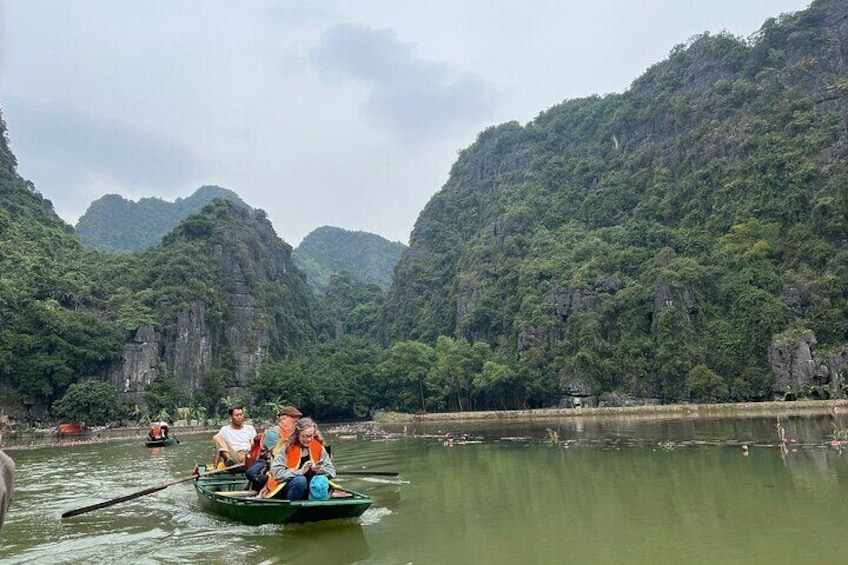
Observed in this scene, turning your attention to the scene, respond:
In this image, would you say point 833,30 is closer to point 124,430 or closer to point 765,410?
point 765,410

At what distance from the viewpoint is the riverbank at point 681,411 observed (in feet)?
102

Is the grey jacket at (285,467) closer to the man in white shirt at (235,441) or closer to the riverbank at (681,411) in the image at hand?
the man in white shirt at (235,441)

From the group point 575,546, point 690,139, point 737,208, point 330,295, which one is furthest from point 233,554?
point 330,295

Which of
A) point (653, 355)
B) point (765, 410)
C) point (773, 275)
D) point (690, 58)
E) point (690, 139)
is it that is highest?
point (690, 58)

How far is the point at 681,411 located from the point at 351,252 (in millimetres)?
135329

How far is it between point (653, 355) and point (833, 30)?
44.9 metres

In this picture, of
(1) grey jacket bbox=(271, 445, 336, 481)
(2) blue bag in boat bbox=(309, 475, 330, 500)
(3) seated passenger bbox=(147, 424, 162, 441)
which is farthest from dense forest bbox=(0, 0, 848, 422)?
(2) blue bag in boat bbox=(309, 475, 330, 500)

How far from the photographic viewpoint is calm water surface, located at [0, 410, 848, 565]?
6.01 metres

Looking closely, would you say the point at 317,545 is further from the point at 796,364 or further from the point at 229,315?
the point at 229,315

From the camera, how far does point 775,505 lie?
749 centimetres

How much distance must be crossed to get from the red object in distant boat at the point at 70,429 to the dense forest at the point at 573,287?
1.68m

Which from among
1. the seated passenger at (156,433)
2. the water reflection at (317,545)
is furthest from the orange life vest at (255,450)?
the seated passenger at (156,433)

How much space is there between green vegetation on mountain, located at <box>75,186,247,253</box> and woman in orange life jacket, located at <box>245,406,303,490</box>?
410 ft

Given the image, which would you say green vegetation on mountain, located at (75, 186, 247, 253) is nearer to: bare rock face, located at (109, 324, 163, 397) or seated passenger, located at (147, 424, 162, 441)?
bare rock face, located at (109, 324, 163, 397)
